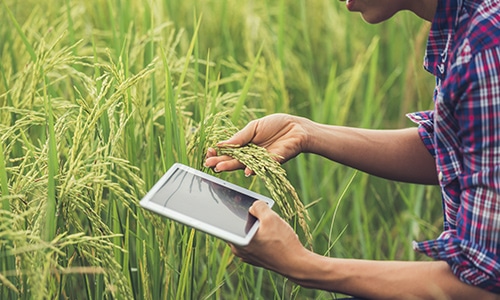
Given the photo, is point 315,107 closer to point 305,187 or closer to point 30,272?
point 305,187

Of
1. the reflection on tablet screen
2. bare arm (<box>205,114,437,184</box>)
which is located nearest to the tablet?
the reflection on tablet screen

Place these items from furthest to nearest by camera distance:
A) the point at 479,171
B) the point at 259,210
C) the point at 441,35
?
the point at 441,35 → the point at 259,210 → the point at 479,171

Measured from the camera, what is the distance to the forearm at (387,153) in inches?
81.3

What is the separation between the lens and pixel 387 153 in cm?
208

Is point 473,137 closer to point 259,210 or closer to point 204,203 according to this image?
point 259,210

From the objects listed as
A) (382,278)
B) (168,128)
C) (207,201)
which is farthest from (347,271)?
(168,128)

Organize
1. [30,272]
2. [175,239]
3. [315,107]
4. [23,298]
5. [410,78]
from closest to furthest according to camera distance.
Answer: [30,272]
[23,298]
[175,239]
[315,107]
[410,78]

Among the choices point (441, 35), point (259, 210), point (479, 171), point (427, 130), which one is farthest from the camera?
point (427, 130)

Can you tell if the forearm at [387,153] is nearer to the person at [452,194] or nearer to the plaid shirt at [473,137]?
the person at [452,194]

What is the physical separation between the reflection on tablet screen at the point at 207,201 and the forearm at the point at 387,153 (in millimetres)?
416

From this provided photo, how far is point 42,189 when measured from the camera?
68.7 inches

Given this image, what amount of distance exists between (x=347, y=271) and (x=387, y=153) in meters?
0.55

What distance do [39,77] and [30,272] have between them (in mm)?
717

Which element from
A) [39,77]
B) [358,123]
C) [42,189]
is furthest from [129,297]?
[358,123]
